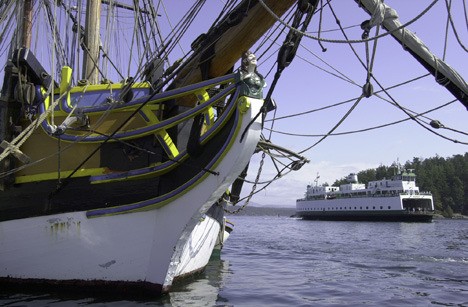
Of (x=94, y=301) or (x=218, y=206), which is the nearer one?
(x=94, y=301)

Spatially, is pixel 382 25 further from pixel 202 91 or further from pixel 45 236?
pixel 45 236

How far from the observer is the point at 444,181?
95750 millimetres

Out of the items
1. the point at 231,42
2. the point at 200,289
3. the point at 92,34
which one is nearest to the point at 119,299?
the point at 200,289

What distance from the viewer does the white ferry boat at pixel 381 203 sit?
58.9 metres

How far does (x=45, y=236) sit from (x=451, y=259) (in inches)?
578

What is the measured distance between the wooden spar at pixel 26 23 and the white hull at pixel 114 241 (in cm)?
479

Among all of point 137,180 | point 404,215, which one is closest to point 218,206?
point 137,180

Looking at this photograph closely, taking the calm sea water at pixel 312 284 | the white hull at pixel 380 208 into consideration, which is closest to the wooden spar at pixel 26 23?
the calm sea water at pixel 312 284

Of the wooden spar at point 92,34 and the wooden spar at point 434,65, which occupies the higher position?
the wooden spar at point 92,34

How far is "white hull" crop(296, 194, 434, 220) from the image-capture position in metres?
58.5

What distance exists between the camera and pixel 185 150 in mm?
7418

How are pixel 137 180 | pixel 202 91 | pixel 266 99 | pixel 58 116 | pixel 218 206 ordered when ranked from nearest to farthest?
pixel 266 99 < pixel 202 91 < pixel 137 180 < pixel 58 116 < pixel 218 206

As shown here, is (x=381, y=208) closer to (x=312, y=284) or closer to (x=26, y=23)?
(x=312, y=284)

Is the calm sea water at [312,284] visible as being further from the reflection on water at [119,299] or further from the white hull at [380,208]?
the white hull at [380,208]
